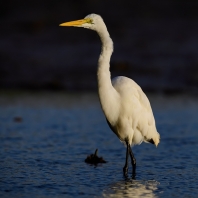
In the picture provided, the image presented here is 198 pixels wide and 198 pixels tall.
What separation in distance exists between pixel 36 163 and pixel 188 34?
1175cm

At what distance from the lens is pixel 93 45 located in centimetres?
1834

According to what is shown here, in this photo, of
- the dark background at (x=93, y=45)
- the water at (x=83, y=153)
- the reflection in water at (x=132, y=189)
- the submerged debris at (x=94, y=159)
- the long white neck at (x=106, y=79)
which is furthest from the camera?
the dark background at (x=93, y=45)

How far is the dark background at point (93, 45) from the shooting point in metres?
16.4

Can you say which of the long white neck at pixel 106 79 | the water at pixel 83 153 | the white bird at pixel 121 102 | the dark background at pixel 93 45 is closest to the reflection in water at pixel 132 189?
the water at pixel 83 153

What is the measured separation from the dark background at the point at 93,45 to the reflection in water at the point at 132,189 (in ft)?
28.0

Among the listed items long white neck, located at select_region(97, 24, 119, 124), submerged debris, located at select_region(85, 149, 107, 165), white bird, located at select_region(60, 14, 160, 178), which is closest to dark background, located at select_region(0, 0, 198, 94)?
submerged debris, located at select_region(85, 149, 107, 165)

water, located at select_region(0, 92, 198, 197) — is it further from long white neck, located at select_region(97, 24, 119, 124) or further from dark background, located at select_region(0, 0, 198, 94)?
dark background, located at select_region(0, 0, 198, 94)

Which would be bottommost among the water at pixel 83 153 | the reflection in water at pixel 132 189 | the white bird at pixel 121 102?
the water at pixel 83 153

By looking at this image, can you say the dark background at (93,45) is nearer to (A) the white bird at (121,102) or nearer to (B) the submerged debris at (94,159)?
(B) the submerged debris at (94,159)

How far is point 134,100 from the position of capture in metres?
7.17

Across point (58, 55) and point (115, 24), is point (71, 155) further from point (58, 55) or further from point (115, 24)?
point (115, 24)

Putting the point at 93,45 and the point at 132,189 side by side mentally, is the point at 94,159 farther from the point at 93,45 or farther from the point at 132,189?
the point at 93,45

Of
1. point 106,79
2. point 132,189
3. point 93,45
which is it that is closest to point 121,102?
point 106,79

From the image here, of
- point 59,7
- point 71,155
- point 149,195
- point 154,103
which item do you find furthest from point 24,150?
point 59,7
